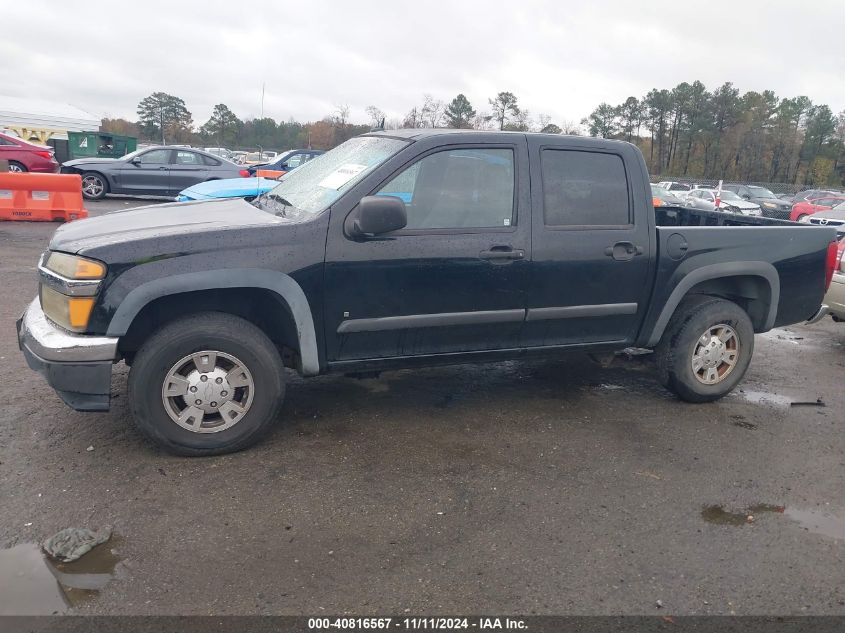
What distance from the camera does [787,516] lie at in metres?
3.60

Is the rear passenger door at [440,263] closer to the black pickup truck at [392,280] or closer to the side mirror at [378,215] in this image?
the black pickup truck at [392,280]

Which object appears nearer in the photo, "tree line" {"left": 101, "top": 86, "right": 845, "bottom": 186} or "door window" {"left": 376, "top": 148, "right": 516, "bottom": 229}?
"door window" {"left": 376, "top": 148, "right": 516, "bottom": 229}

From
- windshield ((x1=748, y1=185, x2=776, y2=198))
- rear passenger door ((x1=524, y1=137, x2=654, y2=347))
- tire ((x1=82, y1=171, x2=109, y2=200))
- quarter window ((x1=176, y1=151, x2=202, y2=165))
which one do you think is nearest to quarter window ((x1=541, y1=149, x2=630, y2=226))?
rear passenger door ((x1=524, y1=137, x2=654, y2=347))

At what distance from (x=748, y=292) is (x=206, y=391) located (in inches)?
154

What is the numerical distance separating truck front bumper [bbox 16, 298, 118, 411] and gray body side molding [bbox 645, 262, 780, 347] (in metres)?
3.49

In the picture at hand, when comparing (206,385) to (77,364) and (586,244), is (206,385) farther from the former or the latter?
(586,244)

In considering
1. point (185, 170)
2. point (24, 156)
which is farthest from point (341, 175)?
point (24, 156)

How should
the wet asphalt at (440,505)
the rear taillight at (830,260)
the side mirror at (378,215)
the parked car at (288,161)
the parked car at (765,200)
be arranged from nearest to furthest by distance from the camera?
1. the wet asphalt at (440,505)
2. the side mirror at (378,215)
3. the rear taillight at (830,260)
4. the parked car at (288,161)
5. the parked car at (765,200)

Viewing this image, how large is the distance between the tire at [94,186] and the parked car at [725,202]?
1751 centimetres

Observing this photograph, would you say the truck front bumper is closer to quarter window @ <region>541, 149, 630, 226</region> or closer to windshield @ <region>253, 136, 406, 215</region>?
windshield @ <region>253, 136, 406, 215</region>

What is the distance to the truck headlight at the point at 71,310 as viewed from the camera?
139 inches

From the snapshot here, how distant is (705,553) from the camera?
320cm

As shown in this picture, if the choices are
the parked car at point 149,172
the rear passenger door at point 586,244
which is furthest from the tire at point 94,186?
the rear passenger door at point 586,244

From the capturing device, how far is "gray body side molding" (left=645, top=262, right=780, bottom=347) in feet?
15.8
